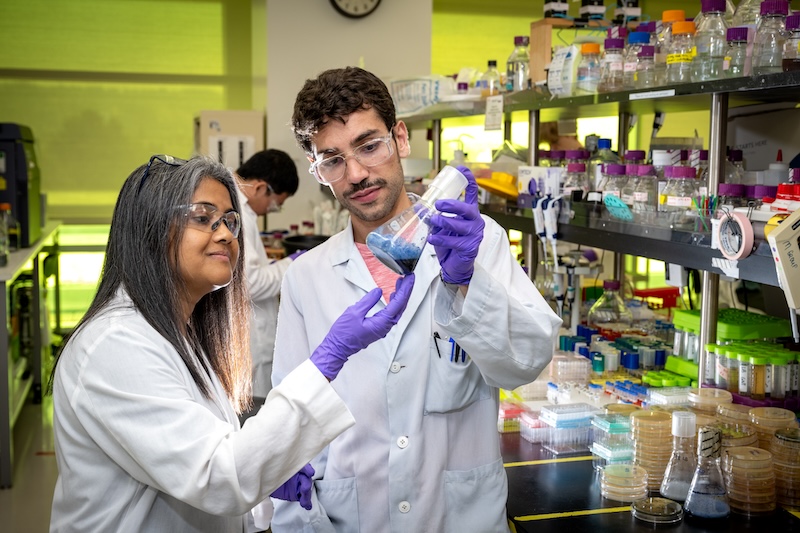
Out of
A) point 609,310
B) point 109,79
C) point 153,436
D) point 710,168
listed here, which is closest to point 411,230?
point 153,436

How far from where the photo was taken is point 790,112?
2.96 metres

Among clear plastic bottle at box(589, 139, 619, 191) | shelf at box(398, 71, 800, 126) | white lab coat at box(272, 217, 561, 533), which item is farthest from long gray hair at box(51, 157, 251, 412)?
clear plastic bottle at box(589, 139, 619, 191)

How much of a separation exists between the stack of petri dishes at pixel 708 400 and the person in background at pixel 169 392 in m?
1.07

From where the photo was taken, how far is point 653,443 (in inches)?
83.9

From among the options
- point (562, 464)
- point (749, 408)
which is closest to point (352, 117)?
point (562, 464)

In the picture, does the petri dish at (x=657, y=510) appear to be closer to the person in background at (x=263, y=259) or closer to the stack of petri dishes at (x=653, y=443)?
the stack of petri dishes at (x=653, y=443)

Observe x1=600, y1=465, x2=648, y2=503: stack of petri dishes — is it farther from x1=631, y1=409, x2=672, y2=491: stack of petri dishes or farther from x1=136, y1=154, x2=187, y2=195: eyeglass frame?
x1=136, y1=154, x2=187, y2=195: eyeglass frame

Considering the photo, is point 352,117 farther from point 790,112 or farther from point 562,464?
point 790,112

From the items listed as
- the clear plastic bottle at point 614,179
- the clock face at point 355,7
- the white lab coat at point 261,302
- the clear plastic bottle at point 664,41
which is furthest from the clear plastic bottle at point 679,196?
the clock face at point 355,7

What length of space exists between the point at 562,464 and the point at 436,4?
709cm

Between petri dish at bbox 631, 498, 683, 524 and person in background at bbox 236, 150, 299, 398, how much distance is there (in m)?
2.36

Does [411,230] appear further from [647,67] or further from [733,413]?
[647,67]

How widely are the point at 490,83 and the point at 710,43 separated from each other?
60.8 inches

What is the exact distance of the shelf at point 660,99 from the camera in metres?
1.93
